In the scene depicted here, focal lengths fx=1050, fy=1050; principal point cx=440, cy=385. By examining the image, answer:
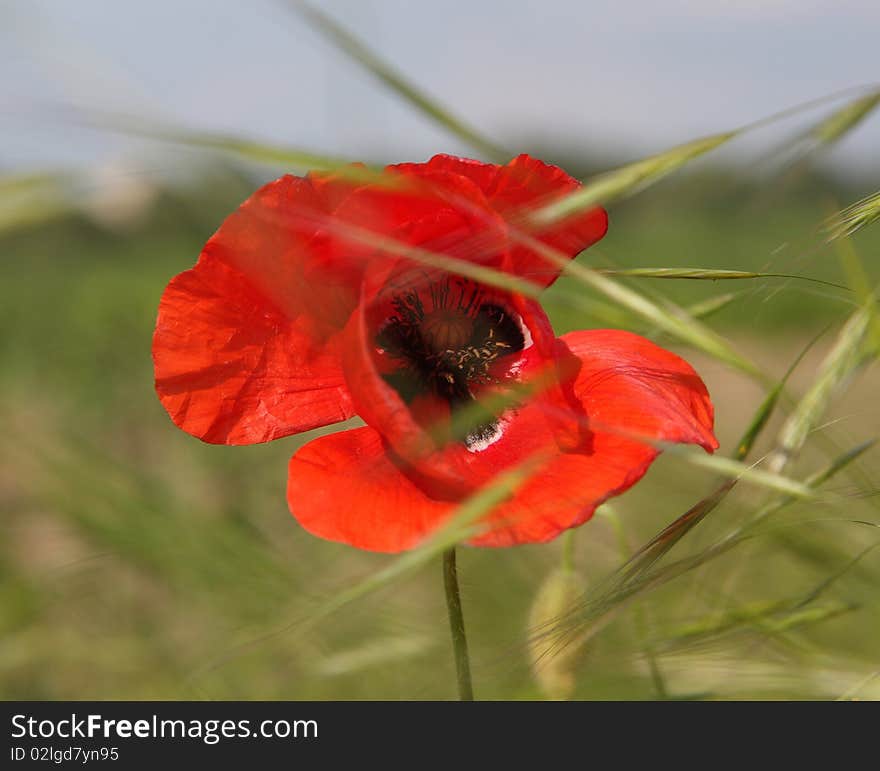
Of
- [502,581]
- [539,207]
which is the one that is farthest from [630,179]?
[502,581]

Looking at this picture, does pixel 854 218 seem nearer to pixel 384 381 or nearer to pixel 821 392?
pixel 821 392

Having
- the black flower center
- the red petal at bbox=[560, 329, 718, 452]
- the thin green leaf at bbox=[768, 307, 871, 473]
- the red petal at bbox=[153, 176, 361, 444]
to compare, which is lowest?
the thin green leaf at bbox=[768, 307, 871, 473]

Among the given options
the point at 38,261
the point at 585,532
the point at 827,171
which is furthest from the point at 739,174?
the point at 38,261

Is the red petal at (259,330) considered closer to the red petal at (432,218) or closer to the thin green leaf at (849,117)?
the red petal at (432,218)

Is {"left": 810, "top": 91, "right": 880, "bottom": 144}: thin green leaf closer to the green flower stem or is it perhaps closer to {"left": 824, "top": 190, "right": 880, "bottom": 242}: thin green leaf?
{"left": 824, "top": 190, "right": 880, "bottom": 242}: thin green leaf

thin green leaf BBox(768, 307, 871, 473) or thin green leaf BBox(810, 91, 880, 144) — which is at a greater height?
thin green leaf BBox(810, 91, 880, 144)

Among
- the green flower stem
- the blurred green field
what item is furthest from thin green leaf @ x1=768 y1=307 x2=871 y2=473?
the green flower stem
